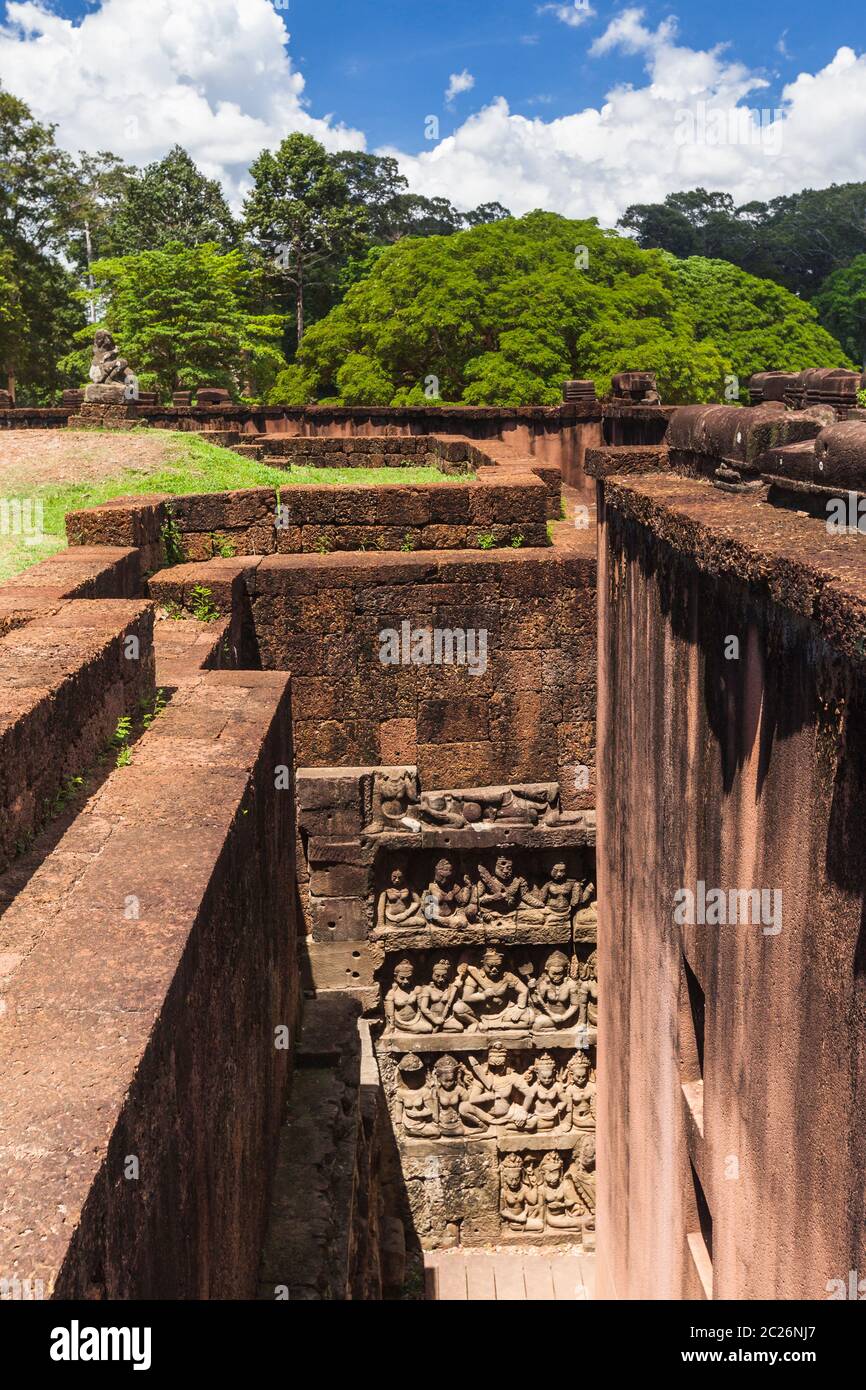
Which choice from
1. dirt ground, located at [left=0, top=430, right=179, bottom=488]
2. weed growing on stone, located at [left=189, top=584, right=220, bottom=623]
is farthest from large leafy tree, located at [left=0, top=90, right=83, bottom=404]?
weed growing on stone, located at [left=189, top=584, right=220, bottom=623]

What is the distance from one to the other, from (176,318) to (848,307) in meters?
36.1

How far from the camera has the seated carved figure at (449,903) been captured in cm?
836

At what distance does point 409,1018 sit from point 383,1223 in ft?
5.09

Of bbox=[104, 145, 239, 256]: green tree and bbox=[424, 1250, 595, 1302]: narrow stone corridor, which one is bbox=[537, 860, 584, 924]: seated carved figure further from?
bbox=[104, 145, 239, 256]: green tree

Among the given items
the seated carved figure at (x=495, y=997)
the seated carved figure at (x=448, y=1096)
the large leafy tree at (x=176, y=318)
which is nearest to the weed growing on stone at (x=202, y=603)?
the seated carved figure at (x=495, y=997)

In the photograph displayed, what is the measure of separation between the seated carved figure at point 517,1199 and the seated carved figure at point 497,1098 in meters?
0.28

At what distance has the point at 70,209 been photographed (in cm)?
3925

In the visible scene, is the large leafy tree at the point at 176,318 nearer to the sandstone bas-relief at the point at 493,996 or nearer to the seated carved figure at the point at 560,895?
the sandstone bas-relief at the point at 493,996

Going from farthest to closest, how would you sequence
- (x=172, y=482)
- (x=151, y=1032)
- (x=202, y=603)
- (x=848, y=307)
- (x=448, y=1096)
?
(x=848, y=307) < (x=172, y=482) < (x=448, y=1096) < (x=202, y=603) < (x=151, y=1032)

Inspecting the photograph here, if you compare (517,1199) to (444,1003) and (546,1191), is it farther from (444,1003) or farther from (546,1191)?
(444,1003)

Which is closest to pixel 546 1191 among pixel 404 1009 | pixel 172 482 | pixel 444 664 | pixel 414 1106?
pixel 414 1106

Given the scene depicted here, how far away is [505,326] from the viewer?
2491 cm

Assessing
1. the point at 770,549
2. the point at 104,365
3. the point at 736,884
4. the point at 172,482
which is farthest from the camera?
the point at 104,365

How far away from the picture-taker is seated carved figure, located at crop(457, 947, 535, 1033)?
848 centimetres
